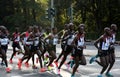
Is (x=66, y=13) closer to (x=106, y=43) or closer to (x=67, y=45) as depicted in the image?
(x=67, y=45)

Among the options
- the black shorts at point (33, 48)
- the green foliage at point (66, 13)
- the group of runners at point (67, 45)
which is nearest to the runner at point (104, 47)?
the group of runners at point (67, 45)

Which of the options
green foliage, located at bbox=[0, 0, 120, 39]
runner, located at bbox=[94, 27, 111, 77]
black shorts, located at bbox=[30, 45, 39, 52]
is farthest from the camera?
green foliage, located at bbox=[0, 0, 120, 39]

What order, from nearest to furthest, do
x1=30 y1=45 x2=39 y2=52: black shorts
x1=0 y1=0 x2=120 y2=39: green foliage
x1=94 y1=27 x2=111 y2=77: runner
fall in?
x1=94 y1=27 x2=111 y2=77: runner < x1=30 y1=45 x2=39 y2=52: black shorts < x1=0 y1=0 x2=120 y2=39: green foliage

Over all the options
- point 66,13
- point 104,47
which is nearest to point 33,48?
point 104,47

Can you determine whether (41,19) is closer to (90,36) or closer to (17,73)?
(90,36)

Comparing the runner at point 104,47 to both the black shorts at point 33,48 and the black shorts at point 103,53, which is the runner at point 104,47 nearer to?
the black shorts at point 103,53

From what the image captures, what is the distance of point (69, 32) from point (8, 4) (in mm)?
52982

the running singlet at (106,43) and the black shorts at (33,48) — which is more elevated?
the running singlet at (106,43)

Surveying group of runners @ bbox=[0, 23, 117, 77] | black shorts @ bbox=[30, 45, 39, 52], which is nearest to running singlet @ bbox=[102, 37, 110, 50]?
group of runners @ bbox=[0, 23, 117, 77]

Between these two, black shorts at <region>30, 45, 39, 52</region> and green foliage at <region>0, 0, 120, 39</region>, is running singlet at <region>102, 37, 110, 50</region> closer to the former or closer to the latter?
black shorts at <region>30, 45, 39, 52</region>

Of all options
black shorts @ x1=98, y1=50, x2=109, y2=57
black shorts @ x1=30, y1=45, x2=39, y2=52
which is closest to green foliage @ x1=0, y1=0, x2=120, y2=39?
black shorts @ x1=30, y1=45, x2=39, y2=52

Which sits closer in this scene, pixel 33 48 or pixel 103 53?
pixel 103 53

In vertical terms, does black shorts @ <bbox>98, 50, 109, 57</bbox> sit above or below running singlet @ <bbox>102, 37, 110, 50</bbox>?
below

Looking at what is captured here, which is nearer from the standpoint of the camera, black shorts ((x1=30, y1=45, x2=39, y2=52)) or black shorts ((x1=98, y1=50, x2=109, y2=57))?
black shorts ((x1=98, y1=50, x2=109, y2=57))
